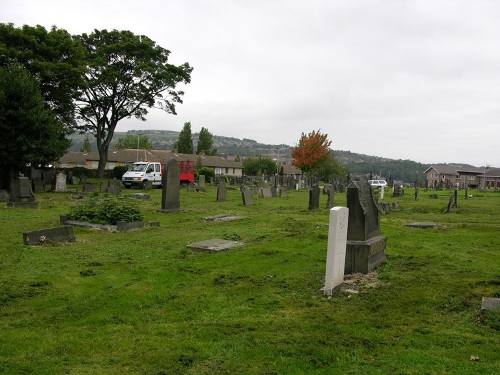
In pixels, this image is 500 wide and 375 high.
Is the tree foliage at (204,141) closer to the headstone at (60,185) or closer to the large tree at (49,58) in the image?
the large tree at (49,58)

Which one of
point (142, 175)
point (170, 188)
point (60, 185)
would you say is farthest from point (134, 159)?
point (170, 188)

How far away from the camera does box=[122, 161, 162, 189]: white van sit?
114 feet

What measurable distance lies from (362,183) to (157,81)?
1443 inches

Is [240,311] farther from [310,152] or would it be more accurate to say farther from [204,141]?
[204,141]

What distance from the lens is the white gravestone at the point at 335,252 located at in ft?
23.0

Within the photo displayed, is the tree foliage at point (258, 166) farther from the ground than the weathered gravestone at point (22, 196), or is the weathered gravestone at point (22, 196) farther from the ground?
the tree foliage at point (258, 166)

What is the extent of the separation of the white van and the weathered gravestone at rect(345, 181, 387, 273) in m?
28.0

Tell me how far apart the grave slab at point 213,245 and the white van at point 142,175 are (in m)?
24.9

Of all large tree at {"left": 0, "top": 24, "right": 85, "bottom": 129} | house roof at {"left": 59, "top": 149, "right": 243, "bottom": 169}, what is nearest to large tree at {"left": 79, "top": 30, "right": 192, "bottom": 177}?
large tree at {"left": 0, "top": 24, "right": 85, "bottom": 129}

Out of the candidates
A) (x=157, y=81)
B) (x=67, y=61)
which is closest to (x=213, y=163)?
(x=157, y=81)

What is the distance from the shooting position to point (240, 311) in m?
6.32

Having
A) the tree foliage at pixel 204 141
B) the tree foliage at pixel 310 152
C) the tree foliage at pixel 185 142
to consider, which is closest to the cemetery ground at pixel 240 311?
the tree foliage at pixel 310 152

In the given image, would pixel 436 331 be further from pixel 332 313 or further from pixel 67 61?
pixel 67 61

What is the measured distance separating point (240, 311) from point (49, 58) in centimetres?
3101
